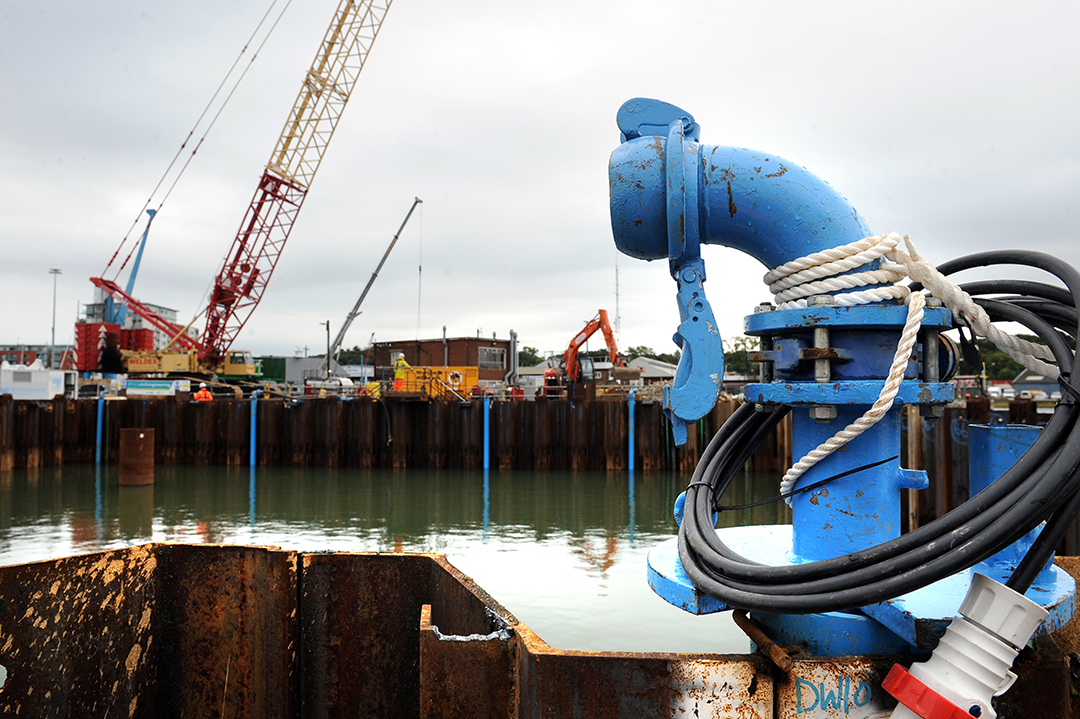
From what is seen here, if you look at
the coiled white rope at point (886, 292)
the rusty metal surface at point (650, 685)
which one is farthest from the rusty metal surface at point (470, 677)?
the coiled white rope at point (886, 292)

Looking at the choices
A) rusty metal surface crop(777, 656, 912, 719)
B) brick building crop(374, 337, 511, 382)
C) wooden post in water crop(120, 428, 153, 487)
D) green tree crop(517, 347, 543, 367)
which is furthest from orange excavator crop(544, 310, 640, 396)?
green tree crop(517, 347, 543, 367)

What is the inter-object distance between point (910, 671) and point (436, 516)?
12.7m

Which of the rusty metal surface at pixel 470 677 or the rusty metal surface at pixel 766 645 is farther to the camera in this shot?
the rusty metal surface at pixel 470 677

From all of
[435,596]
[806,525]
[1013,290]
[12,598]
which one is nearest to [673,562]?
[806,525]

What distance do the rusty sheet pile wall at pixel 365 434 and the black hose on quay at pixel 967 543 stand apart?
17252 mm

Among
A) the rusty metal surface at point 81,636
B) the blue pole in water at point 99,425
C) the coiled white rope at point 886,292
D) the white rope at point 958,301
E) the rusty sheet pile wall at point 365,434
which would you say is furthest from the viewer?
the blue pole in water at point 99,425

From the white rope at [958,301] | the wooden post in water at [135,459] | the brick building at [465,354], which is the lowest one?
the wooden post in water at [135,459]

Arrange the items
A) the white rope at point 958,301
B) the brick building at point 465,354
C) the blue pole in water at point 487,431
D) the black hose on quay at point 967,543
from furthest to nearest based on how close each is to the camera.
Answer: the brick building at point 465,354, the blue pole in water at point 487,431, the white rope at point 958,301, the black hose on quay at point 967,543

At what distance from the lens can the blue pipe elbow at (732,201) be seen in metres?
2.65

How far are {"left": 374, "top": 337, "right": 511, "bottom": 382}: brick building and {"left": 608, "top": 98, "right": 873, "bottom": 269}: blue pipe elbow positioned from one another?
46174mm

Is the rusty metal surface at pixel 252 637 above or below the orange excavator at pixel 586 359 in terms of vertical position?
below

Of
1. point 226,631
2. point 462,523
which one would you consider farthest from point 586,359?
point 226,631

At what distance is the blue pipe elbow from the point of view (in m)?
2.65

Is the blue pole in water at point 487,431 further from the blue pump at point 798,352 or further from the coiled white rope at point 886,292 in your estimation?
the coiled white rope at point 886,292
